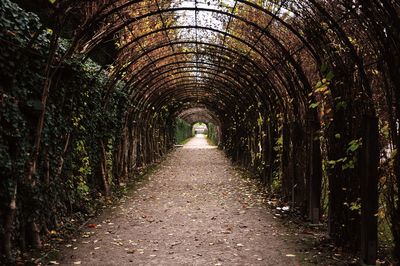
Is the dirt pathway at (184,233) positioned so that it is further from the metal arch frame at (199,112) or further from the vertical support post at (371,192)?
the metal arch frame at (199,112)

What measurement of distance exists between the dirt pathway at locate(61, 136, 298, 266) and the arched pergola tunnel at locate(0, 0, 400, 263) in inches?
37.3

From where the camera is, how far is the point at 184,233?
6.44m

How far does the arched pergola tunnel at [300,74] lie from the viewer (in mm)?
4586

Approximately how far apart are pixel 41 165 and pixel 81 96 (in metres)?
1.81

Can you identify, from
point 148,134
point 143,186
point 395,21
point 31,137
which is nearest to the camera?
point 395,21

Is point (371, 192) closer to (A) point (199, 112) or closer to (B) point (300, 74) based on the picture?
(B) point (300, 74)

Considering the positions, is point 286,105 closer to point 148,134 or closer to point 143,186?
point 143,186

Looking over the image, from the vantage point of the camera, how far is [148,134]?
1906 centimetres

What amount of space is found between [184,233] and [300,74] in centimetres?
349

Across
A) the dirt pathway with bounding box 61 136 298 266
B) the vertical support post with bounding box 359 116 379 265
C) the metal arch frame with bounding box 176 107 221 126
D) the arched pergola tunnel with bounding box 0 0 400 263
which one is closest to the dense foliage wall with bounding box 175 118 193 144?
the metal arch frame with bounding box 176 107 221 126

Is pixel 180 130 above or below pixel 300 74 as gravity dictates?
below

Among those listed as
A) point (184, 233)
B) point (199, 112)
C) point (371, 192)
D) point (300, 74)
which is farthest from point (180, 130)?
point (371, 192)

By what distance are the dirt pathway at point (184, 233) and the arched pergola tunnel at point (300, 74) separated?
0.95 m

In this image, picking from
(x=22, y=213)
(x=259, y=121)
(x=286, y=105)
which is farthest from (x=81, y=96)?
(x=259, y=121)
